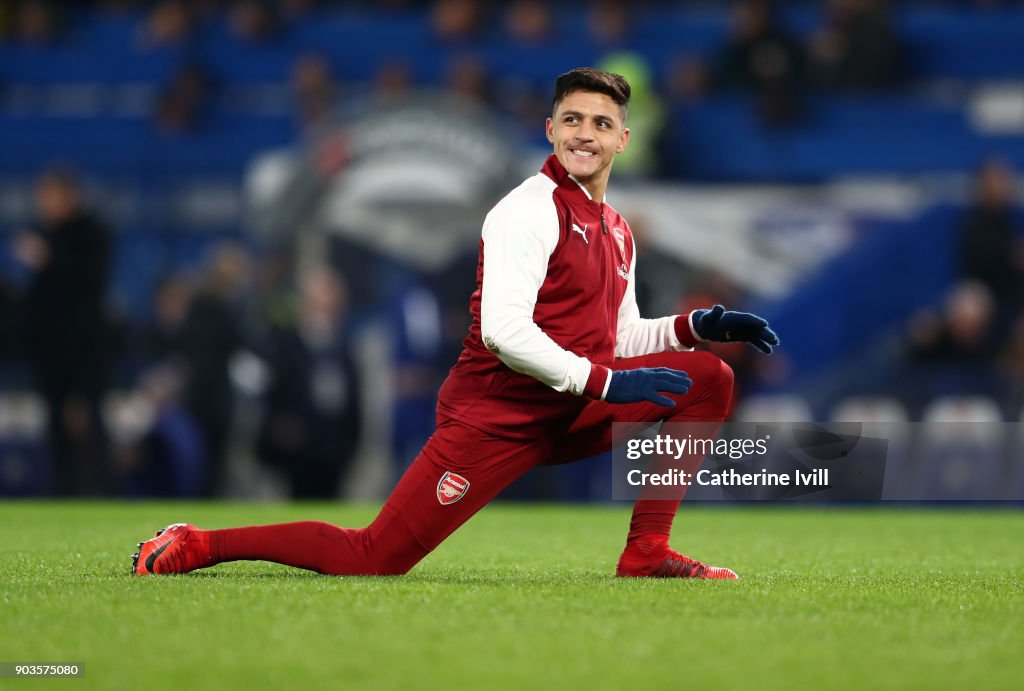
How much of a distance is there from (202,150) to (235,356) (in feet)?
10.1

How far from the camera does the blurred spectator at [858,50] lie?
13188 mm

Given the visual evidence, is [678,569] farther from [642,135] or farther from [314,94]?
[314,94]

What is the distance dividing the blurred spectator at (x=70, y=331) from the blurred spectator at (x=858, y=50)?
21.3 feet

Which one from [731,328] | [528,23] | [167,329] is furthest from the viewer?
[528,23]

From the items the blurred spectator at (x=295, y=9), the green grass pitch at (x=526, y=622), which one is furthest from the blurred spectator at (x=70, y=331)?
the blurred spectator at (x=295, y=9)

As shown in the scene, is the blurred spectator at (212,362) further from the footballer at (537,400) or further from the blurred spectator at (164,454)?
the footballer at (537,400)

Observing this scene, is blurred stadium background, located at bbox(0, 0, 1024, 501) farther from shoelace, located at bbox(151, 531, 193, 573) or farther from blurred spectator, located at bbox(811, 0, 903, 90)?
shoelace, located at bbox(151, 531, 193, 573)

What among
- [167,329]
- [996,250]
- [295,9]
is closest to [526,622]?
[996,250]

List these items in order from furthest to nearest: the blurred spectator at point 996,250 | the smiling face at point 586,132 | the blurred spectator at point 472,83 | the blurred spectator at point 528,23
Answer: the blurred spectator at point 528,23 → the blurred spectator at point 472,83 → the blurred spectator at point 996,250 → the smiling face at point 586,132

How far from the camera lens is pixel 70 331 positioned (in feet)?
34.4

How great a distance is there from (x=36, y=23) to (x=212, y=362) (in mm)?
6648

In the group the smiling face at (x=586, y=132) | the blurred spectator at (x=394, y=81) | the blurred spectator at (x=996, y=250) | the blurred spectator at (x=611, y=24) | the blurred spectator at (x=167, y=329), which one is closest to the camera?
the smiling face at (x=586, y=132)

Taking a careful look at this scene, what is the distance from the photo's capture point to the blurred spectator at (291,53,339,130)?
13.5 metres

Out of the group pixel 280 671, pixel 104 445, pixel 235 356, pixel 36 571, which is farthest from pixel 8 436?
pixel 280 671
